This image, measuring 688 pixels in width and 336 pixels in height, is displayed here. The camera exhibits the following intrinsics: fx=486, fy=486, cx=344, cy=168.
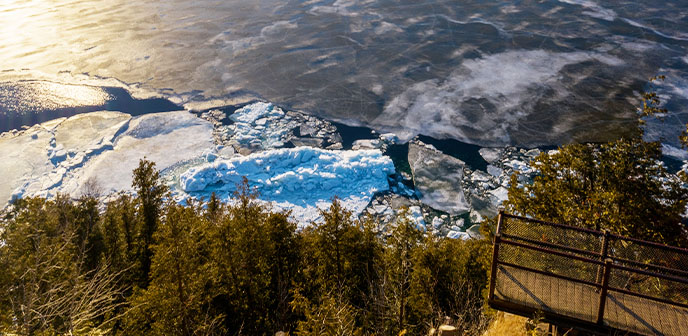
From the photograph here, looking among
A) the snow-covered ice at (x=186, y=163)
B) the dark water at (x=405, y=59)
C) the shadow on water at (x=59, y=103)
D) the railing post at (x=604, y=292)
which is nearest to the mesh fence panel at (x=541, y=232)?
the railing post at (x=604, y=292)

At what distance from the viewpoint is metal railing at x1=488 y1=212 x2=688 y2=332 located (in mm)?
8797


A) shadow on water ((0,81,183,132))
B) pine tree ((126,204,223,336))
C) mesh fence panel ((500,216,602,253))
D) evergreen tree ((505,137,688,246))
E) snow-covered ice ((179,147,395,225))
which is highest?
mesh fence panel ((500,216,602,253))

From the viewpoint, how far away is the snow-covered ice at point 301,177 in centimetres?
2550

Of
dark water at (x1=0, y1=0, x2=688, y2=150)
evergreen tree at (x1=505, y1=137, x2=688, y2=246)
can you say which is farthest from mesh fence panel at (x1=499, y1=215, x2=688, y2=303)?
dark water at (x1=0, y1=0, x2=688, y2=150)

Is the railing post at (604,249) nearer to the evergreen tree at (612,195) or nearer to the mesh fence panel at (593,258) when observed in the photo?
the mesh fence panel at (593,258)

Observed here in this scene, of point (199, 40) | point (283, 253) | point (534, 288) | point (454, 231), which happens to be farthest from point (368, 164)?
point (199, 40)

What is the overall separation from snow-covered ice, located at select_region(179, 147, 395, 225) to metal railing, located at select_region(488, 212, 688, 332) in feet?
47.3

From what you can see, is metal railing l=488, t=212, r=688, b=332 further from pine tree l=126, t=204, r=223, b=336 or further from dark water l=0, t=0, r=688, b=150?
dark water l=0, t=0, r=688, b=150

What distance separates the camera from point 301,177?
26328mm

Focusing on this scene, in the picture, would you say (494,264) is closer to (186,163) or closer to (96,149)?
(186,163)

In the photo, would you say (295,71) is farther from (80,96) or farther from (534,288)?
(534,288)

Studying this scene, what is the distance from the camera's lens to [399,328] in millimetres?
15266

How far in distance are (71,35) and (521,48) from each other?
141 ft

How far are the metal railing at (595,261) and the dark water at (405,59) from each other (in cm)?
1804
